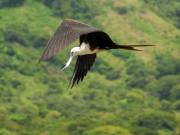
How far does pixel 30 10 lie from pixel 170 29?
12.1m

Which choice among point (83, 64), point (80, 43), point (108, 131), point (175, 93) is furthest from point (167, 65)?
point (80, 43)

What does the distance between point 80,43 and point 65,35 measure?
470 millimetres

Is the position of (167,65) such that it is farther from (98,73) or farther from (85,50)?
(85,50)

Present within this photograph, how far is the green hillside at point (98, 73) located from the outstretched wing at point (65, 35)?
125ft

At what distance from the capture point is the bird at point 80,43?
494 cm

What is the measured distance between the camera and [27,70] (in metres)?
64.4

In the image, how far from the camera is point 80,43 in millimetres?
5535

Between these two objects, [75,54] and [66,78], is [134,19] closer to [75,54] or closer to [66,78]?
[66,78]

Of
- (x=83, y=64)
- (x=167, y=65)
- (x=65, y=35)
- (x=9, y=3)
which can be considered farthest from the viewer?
(x=9, y=3)

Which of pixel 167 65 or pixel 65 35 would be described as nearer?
pixel 65 35

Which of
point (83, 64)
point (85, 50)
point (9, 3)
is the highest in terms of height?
point (85, 50)

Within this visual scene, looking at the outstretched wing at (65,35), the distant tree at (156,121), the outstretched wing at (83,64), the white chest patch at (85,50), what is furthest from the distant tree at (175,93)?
the outstretched wing at (65,35)

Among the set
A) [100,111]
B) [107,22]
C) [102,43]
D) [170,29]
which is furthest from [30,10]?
[102,43]

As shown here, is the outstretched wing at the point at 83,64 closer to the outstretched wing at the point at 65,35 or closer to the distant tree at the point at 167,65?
the outstretched wing at the point at 65,35
